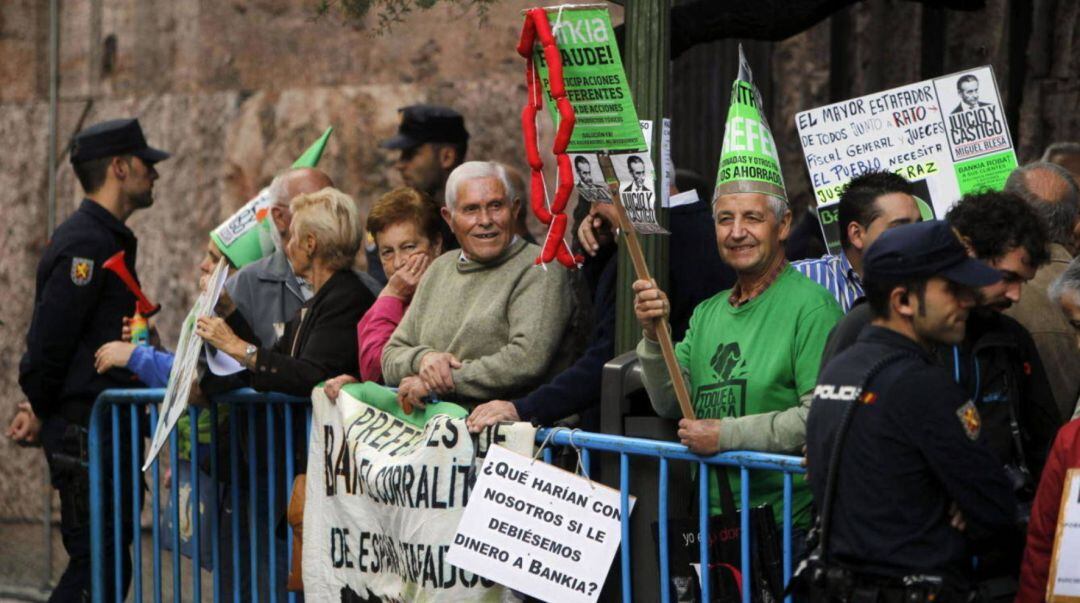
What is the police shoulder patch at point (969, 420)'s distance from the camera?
13.7 ft

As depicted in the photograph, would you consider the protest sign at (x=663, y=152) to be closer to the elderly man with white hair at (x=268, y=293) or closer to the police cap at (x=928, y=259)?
the police cap at (x=928, y=259)

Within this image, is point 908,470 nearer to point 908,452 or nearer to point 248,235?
point 908,452

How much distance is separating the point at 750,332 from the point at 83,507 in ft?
12.6

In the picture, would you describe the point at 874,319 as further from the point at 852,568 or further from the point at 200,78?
the point at 200,78

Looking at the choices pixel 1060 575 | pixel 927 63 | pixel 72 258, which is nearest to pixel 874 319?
pixel 1060 575

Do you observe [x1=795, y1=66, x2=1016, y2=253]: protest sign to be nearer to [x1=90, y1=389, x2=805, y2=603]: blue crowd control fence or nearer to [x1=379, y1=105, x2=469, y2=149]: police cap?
[x1=90, y1=389, x2=805, y2=603]: blue crowd control fence

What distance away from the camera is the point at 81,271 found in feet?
25.9

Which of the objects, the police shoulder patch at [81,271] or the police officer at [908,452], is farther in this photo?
the police shoulder patch at [81,271]

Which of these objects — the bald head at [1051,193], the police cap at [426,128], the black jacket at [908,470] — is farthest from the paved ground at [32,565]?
the black jacket at [908,470]

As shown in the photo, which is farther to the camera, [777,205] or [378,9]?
[378,9]

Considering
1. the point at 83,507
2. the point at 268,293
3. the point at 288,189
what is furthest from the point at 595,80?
the point at 83,507

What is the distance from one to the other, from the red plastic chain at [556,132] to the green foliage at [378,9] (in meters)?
4.03

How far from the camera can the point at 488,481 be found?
5.77m

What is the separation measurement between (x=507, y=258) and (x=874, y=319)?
2.04 meters
